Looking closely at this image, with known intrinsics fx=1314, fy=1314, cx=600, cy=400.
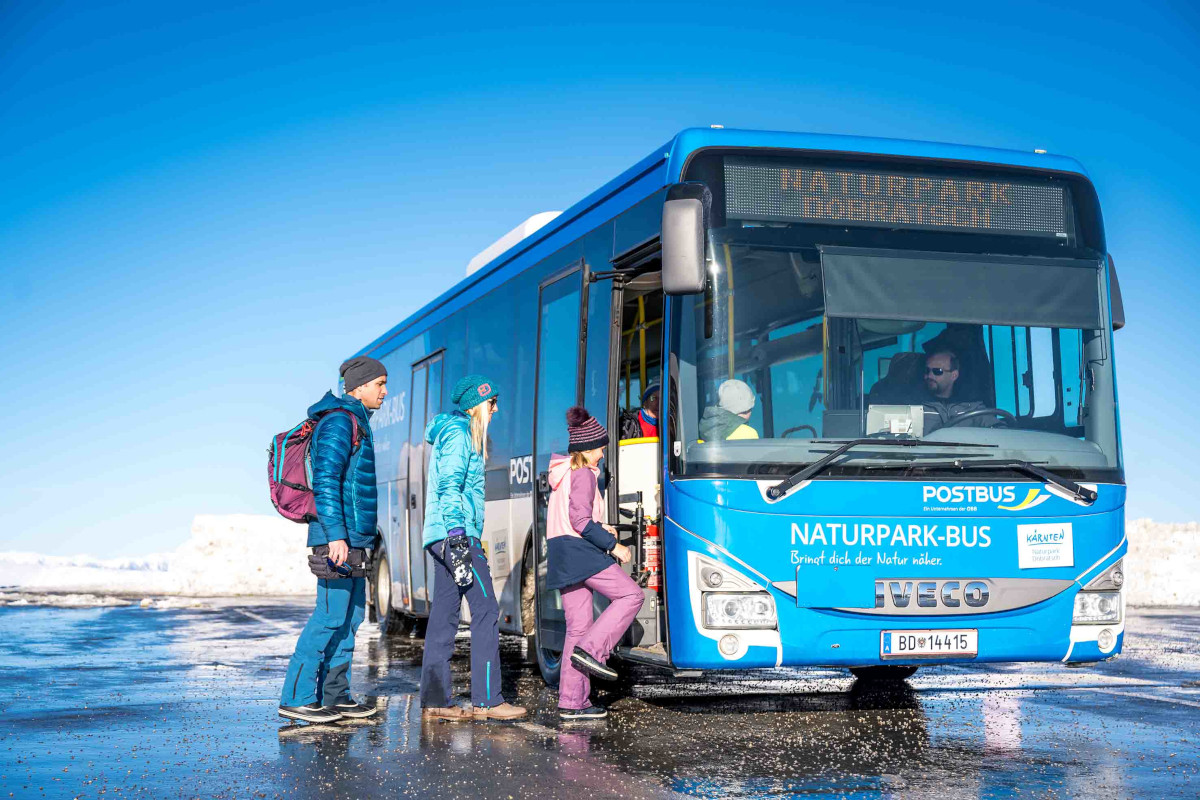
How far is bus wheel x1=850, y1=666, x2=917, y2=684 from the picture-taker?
1075 cm

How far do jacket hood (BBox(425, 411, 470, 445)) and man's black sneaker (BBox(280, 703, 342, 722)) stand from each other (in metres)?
1.82

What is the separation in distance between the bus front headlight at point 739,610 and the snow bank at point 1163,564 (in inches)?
874

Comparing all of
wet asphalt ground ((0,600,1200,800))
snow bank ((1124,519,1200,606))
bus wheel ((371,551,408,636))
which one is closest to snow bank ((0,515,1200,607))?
snow bank ((1124,519,1200,606))

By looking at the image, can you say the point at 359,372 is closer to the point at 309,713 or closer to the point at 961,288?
the point at 309,713

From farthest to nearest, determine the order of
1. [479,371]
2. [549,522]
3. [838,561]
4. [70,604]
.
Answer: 1. [70,604]
2. [479,371]
3. [549,522]
4. [838,561]

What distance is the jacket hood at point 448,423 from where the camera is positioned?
8430 millimetres

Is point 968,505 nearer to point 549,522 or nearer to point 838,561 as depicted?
point 838,561

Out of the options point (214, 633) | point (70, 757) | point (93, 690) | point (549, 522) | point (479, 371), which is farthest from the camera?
point (214, 633)

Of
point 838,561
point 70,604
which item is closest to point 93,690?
point 838,561

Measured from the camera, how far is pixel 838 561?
771 centimetres

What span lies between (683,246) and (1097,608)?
3.41 meters

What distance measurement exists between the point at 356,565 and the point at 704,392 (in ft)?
7.82

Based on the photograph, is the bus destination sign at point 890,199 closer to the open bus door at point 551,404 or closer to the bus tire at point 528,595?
the open bus door at point 551,404

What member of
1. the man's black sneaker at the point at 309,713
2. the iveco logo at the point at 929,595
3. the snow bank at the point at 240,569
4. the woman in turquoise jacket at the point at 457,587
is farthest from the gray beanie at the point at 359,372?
the snow bank at the point at 240,569
